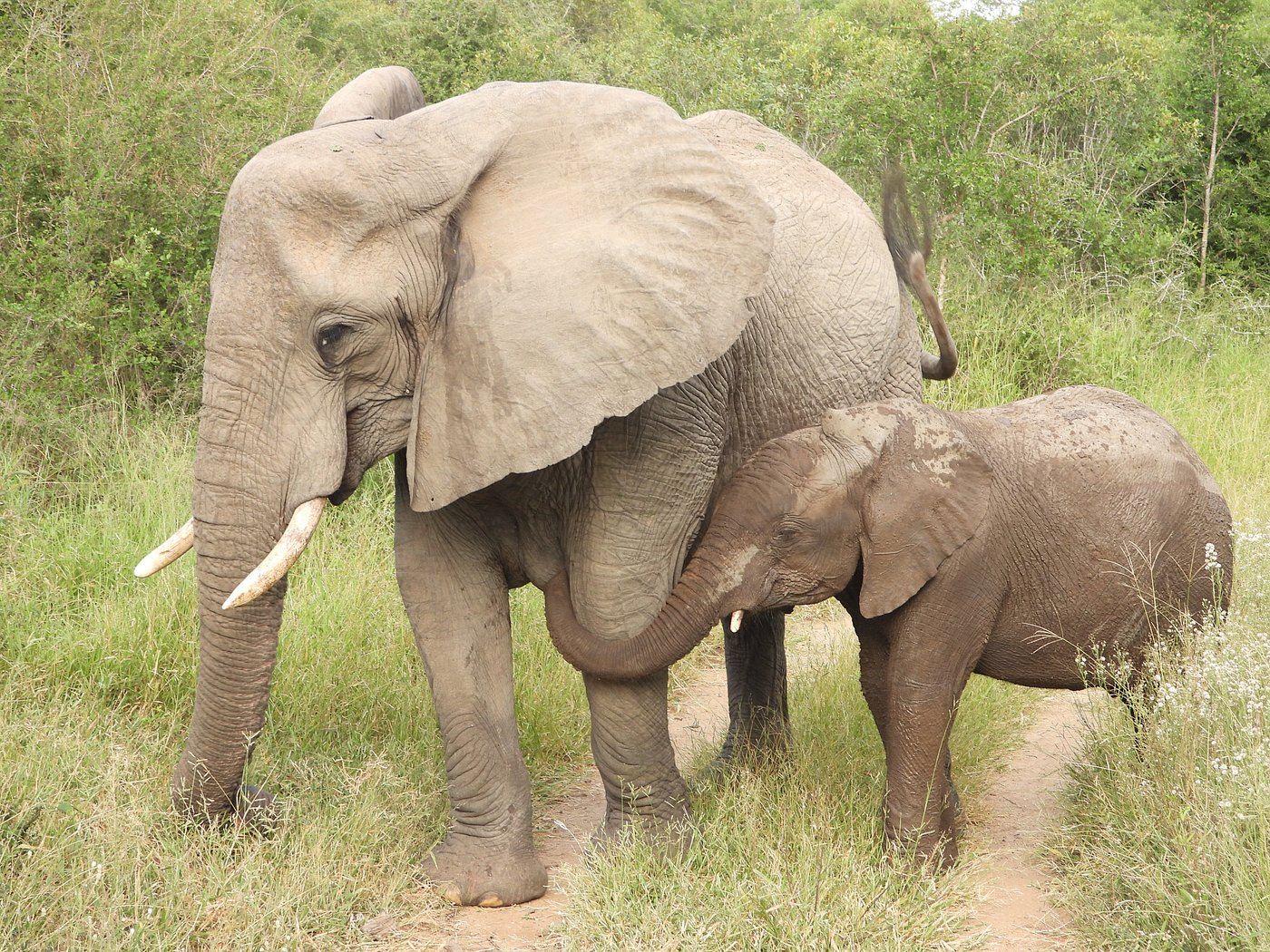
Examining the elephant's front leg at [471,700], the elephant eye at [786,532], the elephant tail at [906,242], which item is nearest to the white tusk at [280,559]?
the elephant's front leg at [471,700]

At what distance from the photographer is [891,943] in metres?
3.67

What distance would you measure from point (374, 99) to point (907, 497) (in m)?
1.83

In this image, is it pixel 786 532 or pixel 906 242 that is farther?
pixel 906 242

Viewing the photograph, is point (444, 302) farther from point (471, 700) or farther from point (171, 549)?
point (471, 700)

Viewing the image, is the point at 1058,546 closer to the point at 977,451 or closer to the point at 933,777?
the point at 977,451

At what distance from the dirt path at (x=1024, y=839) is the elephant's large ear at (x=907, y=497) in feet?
3.14

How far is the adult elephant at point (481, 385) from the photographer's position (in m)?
3.42

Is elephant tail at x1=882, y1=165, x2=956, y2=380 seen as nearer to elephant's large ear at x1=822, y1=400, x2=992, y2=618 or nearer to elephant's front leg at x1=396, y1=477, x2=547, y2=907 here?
elephant's large ear at x1=822, y1=400, x2=992, y2=618

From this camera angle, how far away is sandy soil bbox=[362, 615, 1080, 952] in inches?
156

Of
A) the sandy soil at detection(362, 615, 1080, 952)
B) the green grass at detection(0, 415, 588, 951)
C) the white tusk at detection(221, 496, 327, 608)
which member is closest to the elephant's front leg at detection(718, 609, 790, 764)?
the sandy soil at detection(362, 615, 1080, 952)

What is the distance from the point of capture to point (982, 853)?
4426 mm

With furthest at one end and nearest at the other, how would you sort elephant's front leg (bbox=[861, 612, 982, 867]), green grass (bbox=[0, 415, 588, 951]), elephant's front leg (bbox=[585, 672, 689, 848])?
elephant's front leg (bbox=[585, 672, 689, 848]) → elephant's front leg (bbox=[861, 612, 982, 867]) → green grass (bbox=[0, 415, 588, 951])

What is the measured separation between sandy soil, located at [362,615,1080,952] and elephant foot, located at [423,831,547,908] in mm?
38

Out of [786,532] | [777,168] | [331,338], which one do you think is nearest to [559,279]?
[331,338]
